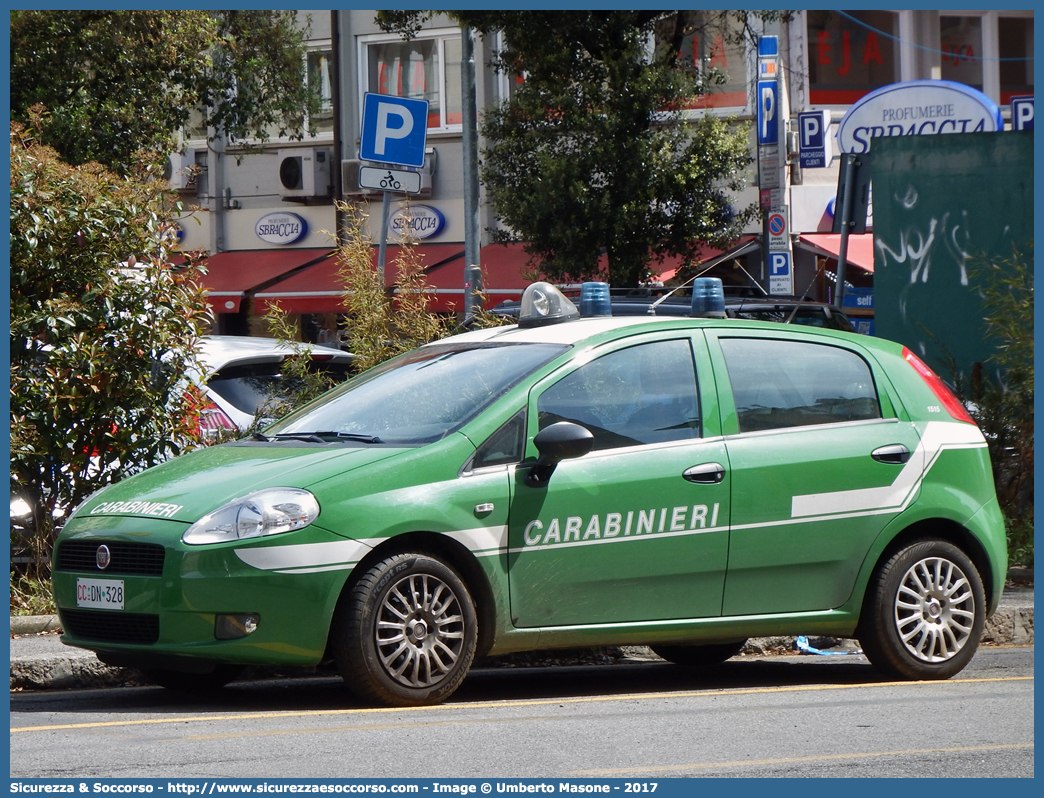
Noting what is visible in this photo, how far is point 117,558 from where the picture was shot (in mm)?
6129

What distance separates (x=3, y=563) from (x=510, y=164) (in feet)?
37.2

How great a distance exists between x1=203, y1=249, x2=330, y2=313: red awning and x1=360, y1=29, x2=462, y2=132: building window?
129 inches

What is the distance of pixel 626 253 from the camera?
18.1m

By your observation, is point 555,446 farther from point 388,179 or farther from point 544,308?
point 388,179

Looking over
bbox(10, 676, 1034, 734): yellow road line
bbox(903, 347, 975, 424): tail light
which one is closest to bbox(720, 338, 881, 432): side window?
bbox(903, 347, 975, 424): tail light

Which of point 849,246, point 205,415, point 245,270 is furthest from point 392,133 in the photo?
point 245,270

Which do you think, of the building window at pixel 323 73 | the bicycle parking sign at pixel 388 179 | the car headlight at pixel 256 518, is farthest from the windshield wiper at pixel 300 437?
the building window at pixel 323 73

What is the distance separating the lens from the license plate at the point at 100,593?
20.0ft

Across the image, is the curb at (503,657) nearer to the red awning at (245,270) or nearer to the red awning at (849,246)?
the red awning at (849,246)

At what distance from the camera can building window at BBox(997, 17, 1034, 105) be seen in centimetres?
2733

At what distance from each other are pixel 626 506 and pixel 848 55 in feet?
70.9

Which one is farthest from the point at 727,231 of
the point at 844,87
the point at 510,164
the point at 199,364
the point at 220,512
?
the point at 220,512

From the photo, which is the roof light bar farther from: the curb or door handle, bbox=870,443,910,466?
the curb

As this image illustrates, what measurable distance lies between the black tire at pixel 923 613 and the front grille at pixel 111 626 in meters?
3.19
